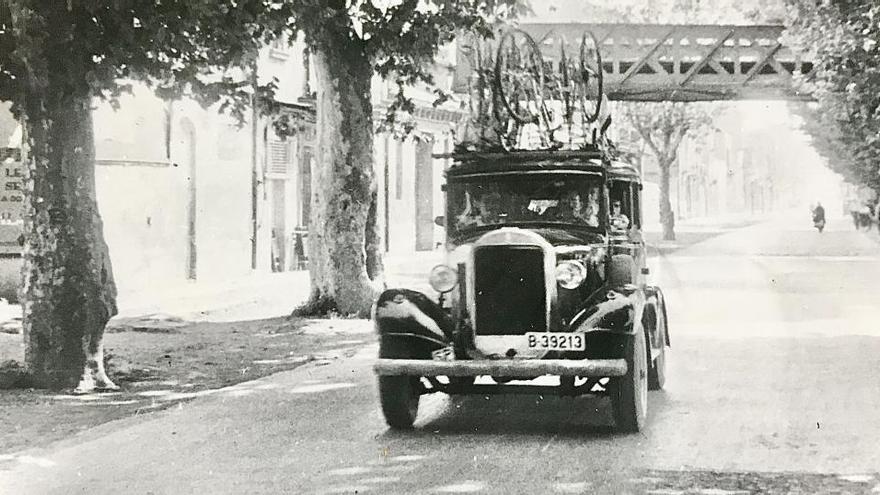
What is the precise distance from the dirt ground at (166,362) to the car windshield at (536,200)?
332 centimetres

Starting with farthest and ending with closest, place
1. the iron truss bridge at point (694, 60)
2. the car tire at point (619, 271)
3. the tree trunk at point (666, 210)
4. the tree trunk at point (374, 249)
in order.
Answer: the tree trunk at point (666, 210) < the iron truss bridge at point (694, 60) < the tree trunk at point (374, 249) < the car tire at point (619, 271)

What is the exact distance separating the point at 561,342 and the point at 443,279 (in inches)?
43.3

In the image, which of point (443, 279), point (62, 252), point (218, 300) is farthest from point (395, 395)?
point (218, 300)

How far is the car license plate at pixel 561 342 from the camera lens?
8.26m

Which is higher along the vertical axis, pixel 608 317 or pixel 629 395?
pixel 608 317

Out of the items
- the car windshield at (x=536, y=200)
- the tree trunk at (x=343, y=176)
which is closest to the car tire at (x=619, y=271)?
the car windshield at (x=536, y=200)

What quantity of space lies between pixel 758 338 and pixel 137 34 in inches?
351

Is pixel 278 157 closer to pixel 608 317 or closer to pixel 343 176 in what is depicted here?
pixel 343 176

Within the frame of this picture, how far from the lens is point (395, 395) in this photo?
8.69 meters

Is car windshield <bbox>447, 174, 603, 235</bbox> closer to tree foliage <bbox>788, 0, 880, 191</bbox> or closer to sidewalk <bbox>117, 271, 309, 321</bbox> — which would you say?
tree foliage <bbox>788, 0, 880, 191</bbox>

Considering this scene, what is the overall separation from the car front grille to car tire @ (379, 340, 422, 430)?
2.14ft

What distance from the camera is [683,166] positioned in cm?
6312

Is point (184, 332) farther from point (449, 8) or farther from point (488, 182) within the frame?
point (488, 182)

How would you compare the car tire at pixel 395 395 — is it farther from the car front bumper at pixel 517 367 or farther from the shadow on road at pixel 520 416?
the car front bumper at pixel 517 367
